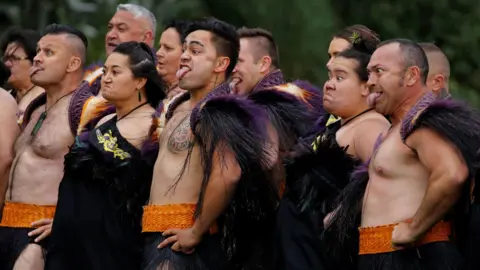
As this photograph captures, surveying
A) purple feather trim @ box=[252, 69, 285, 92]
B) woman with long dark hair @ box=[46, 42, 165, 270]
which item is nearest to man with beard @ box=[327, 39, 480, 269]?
woman with long dark hair @ box=[46, 42, 165, 270]

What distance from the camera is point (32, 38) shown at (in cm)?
1058

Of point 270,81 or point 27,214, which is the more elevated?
point 270,81

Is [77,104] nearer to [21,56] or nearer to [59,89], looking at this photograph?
[59,89]

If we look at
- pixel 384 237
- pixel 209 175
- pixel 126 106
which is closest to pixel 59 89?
pixel 126 106

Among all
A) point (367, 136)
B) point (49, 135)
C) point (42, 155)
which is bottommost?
point (42, 155)

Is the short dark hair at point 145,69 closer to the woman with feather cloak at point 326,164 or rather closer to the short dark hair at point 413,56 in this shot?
the woman with feather cloak at point 326,164

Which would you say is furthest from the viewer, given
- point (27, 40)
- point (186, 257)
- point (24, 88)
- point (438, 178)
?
point (24, 88)

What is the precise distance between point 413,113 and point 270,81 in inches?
79.3

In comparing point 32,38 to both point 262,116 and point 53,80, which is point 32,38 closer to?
point 53,80

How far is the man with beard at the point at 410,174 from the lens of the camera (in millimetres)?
7316

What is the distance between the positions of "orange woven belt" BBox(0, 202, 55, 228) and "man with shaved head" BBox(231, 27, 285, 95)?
143 centimetres

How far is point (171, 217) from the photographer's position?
8102 mm

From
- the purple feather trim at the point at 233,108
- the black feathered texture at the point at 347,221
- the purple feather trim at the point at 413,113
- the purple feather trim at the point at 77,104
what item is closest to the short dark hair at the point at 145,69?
the purple feather trim at the point at 77,104

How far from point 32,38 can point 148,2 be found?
575 cm
